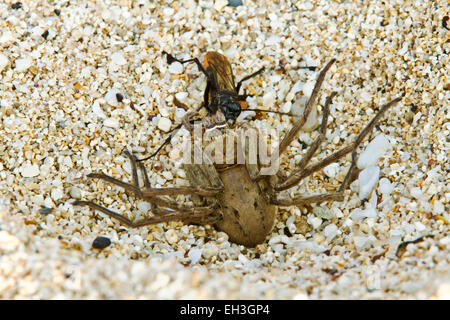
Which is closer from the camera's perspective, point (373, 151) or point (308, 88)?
point (373, 151)

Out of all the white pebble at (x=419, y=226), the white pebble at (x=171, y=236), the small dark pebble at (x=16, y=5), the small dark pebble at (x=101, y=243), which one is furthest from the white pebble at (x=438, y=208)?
the small dark pebble at (x=16, y=5)

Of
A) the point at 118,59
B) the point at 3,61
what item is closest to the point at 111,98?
the point at 118,59

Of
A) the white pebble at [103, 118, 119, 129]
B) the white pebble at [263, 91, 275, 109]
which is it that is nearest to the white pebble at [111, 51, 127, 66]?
the white pebble at [103, 118, 119, 129]

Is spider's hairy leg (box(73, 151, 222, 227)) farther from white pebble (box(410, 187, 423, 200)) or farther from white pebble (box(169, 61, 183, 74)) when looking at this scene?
white pebble (box(410, 187, 423, 200))

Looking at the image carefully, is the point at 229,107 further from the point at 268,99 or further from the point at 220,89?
the point at 268,99

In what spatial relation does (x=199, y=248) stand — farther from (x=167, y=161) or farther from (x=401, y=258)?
(x=401, y=258)

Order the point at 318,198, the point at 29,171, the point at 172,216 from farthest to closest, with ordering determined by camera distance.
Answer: the point at 29,171 < the point at 318,198 < the point at 172,216

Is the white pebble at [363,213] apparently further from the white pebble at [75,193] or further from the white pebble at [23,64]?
the white pebble at [23,64]

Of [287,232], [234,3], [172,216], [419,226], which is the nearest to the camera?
[419,226]
